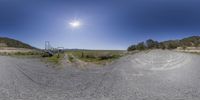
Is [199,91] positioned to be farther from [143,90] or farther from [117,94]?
[117,94]

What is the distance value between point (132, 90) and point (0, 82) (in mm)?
6882

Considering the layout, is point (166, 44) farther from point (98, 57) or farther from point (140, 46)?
point (98, 57)

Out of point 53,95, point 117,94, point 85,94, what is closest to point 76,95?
A: point 85,94

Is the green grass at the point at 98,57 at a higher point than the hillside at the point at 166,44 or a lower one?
lower

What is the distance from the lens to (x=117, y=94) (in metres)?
9.24

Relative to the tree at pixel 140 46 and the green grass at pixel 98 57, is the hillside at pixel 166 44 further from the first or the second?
the green grass at pixel 98 57

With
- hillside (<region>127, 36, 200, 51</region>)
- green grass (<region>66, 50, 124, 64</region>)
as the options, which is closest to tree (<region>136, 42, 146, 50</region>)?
hillside (<region>127, 36, 200, 51</region>)

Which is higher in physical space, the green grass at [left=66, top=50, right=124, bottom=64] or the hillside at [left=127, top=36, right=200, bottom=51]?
the hillside at [left=127, top=36, right=200, bottom=51]

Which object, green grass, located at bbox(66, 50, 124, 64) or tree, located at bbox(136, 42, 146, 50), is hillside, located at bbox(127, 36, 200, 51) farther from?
green grass, located at bbox(66, 50, 124, 64)

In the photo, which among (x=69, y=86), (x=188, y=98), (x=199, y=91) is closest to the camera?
(x=188, y=98)

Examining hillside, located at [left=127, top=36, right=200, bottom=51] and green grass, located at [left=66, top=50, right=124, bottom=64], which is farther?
hillside, located at [left=127, top=36, right=200, bottom=51]

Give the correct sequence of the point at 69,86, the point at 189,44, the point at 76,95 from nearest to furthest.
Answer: the point at 76,95 → the point at 69,86 → the point at 189,44

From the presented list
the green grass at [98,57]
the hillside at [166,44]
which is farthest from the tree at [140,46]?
the green grass at [98,57]

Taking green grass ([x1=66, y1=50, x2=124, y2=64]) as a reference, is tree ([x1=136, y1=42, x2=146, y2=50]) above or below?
above
